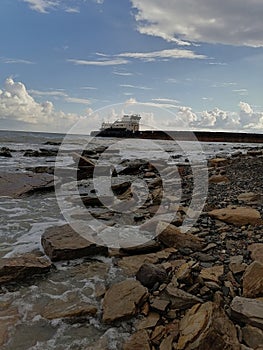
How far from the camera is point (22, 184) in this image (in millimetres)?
8492

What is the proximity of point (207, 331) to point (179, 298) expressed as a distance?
616 mm

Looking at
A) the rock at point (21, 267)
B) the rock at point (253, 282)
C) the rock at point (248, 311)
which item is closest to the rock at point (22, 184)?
the rock at point (21, 267)

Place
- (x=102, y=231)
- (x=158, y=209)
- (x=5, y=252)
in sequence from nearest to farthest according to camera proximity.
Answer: (x=5, y=252) < (x=102, y=231) < (x=158, y=209)

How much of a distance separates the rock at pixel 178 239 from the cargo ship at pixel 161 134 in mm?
40957

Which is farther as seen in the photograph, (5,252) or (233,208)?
(233,208)

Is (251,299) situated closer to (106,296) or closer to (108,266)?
(106,296)

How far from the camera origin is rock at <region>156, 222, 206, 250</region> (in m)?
4.25

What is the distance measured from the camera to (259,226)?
463cm

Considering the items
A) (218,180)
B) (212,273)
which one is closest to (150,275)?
(212,273)

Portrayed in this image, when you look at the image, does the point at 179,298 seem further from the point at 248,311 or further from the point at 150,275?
the point at 248,311

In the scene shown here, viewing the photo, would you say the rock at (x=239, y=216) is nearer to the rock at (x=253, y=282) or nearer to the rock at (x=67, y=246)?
the rock at (x=253, y=282)

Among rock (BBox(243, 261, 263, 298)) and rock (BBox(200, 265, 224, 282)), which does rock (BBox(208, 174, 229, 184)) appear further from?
rock (BBox(243, 261, 263, 298))

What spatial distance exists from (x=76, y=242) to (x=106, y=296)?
129 cm

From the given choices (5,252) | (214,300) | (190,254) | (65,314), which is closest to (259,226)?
(190,254)
